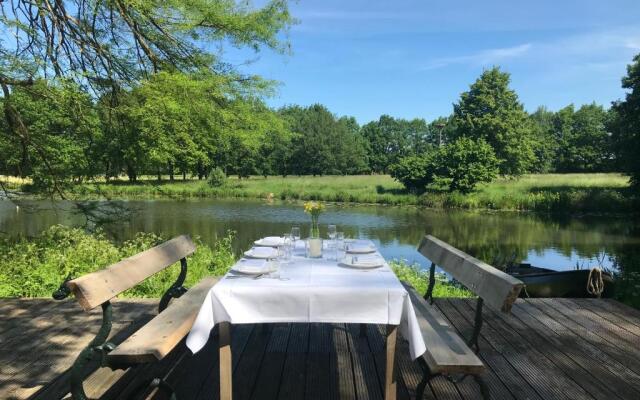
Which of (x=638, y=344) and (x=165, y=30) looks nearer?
(x=638, y=344)

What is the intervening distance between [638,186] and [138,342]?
2745cm

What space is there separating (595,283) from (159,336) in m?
5.90

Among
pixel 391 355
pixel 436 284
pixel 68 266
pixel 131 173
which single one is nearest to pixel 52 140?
pixel 131 173

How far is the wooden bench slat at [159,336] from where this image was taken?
2217mm

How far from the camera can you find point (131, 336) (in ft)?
8.08

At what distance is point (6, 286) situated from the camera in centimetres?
585

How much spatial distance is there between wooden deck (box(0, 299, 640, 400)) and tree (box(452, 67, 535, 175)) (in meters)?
35.8

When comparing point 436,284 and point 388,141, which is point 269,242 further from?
point 388,141

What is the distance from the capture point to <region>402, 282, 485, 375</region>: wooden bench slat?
2184 millimetres

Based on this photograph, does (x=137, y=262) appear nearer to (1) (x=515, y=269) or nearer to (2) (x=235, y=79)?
(2) (x=235, y=79)

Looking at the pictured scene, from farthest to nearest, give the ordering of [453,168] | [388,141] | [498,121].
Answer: [388,141] < [498,121] < [453,168]

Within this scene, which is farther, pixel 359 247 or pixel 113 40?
Result: pixel 113 40

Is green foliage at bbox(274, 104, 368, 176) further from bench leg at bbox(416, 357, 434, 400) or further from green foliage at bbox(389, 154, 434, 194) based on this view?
bench leg at bbox(416, 357, 434, 400)

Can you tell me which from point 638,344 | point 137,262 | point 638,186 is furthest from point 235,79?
point 638,186
